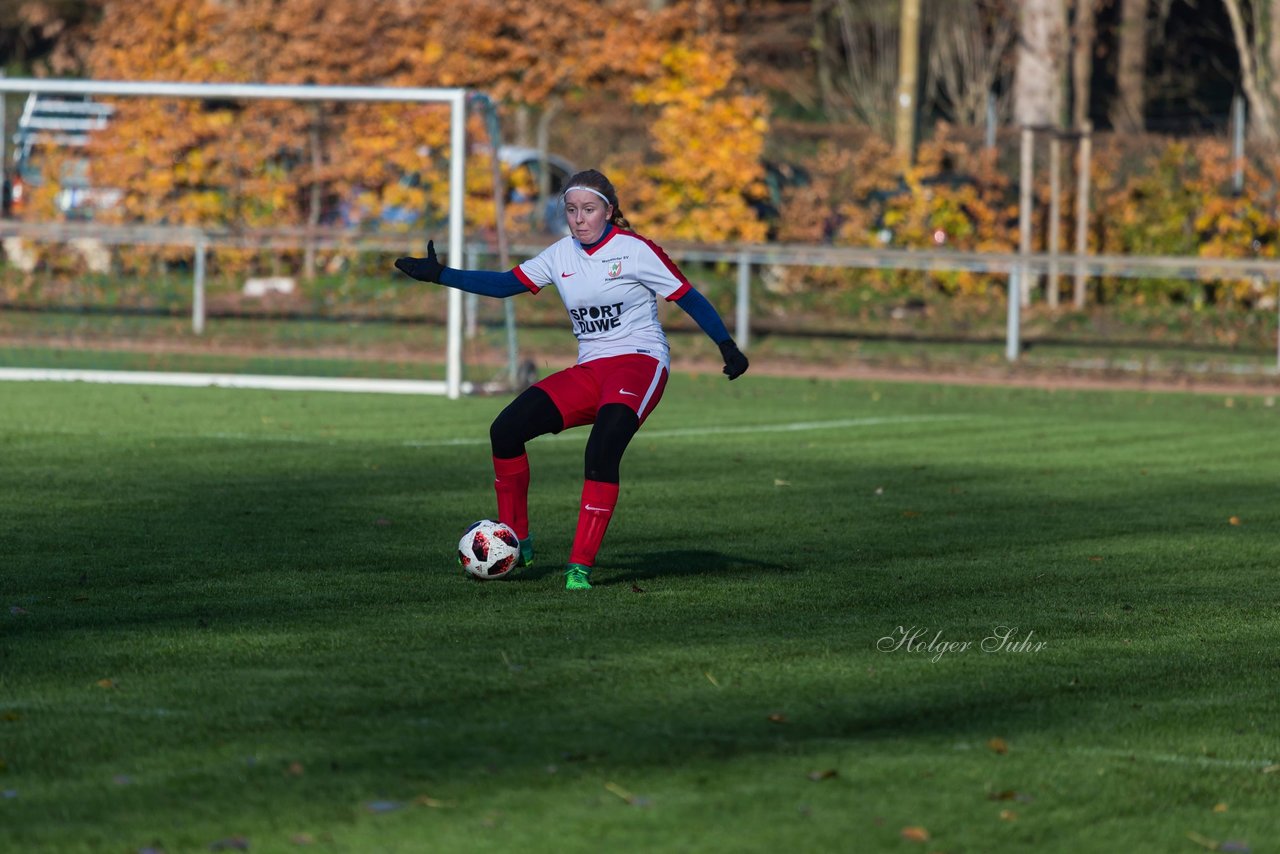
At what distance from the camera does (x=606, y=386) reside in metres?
8.52

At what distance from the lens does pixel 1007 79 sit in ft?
148

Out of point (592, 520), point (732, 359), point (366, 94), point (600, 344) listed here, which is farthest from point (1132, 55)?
point (592, 520)

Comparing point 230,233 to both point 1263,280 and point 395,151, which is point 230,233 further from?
point 1263,280

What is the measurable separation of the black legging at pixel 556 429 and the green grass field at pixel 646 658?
20.4 inches

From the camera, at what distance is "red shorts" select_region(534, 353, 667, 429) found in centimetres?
849

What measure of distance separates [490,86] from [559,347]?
1002 cm

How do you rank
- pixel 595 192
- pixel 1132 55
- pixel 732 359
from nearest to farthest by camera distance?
1. pixel 732 359
2. pixel 595 192
3. pixel 1132 55

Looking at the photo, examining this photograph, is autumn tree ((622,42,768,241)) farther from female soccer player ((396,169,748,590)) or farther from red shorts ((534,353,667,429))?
red shorts ((534,353,667,429))

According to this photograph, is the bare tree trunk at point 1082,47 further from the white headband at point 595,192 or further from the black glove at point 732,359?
the black glove at point 732,359

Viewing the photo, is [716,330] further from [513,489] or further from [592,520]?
[513,489]

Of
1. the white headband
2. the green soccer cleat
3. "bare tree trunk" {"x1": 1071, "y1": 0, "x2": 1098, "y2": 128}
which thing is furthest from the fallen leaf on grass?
"bare tree trunk" {"x1": 1071, "y1": 0, "x2": 1098, "y2": 128}

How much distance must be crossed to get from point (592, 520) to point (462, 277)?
130 centimetres

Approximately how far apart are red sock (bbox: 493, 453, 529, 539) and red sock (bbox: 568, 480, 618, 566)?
46 cm

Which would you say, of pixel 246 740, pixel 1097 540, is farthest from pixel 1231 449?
pixel 246 740
